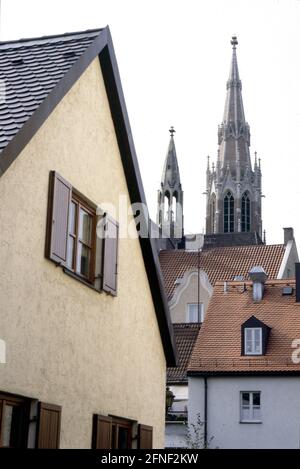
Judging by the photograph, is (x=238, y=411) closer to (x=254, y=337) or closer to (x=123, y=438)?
(x=254, y=337)

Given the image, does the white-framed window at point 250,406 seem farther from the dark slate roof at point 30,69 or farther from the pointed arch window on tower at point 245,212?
the pointed arch window on tower at point 245,212

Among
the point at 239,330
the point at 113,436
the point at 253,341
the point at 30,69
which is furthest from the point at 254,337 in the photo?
the point at 30,69

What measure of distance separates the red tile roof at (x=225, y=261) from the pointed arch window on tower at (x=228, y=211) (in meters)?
33.8

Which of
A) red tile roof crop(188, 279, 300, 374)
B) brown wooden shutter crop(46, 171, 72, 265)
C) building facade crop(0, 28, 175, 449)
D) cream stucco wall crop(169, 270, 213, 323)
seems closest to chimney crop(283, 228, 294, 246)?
cream stucco wall crop(169, 270, 213, 323)

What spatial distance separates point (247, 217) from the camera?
9031 cm

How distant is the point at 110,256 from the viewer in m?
12.7

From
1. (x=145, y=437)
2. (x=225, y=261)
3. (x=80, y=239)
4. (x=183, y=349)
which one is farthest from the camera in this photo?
(x=225, y=261)

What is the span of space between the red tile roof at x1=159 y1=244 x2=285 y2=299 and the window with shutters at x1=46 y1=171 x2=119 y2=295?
3823 cm

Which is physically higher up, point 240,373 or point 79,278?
point 240,373

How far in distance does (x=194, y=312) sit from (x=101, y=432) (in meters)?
34.4

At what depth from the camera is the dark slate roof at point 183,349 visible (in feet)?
117

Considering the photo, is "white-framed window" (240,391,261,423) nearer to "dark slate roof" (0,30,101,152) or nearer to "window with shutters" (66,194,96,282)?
"window with shutters" (66,194,96,282)

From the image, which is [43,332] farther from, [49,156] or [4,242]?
[49,156]
